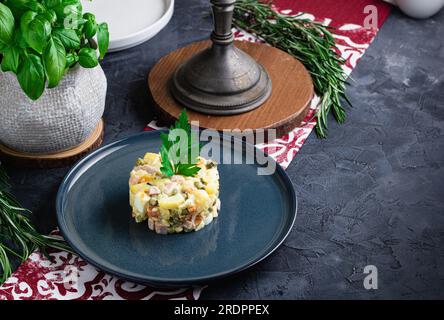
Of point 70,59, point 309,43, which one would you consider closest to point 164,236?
point 70,59

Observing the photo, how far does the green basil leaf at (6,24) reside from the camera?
1340 millimetres

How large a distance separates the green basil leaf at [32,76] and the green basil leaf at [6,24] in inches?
2.1

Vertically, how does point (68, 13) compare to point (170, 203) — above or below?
above

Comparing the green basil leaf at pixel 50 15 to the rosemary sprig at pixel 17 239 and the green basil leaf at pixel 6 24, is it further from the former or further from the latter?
the rosemary sprig at pixel 17 239

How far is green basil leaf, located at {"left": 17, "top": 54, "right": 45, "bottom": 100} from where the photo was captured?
4.59 feet

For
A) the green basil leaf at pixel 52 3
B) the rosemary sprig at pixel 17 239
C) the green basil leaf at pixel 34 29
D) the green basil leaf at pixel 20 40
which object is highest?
the green basil leaf at pixel 52 3

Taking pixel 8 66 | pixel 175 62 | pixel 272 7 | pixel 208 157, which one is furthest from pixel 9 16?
pixel 272 7

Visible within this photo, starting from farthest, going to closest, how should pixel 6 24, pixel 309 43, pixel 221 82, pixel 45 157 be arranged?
pixel 309 43
pixel 221 82
pixel 45 157
pixel 6 24

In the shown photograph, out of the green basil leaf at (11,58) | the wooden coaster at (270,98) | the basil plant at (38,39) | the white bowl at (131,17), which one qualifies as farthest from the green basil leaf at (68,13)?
the white bowl at (131,17)

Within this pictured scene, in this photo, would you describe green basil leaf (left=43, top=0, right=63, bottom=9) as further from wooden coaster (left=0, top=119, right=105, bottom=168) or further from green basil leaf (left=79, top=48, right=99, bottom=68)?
wooden coaster (left=0, top=119, right=105, bottom=168)

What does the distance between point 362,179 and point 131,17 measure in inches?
32.7

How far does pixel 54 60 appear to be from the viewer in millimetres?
1400

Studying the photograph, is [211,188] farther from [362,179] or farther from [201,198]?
[362,179]

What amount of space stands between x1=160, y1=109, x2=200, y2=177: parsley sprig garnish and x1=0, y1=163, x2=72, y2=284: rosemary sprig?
0.26m
